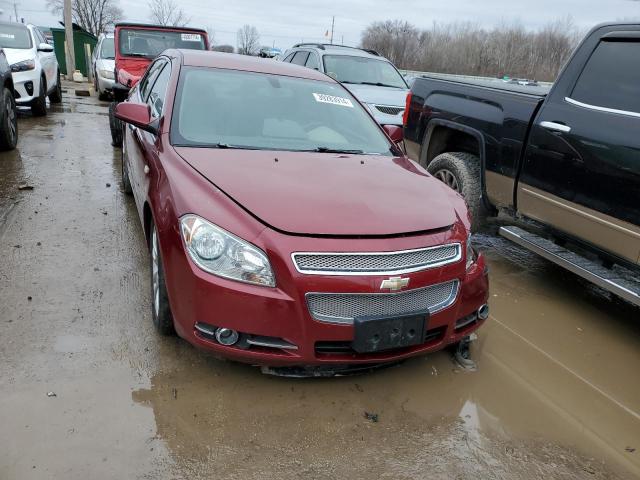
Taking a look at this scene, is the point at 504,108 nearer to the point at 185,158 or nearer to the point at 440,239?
the point at 440,239

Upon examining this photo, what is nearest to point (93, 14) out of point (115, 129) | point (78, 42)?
point (78, 42)

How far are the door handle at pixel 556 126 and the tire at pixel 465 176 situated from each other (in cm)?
88

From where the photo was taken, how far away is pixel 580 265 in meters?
3.48

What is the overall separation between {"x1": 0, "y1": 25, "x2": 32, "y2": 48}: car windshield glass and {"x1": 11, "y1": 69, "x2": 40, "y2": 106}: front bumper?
0.75 metres

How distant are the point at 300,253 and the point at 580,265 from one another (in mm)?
2179

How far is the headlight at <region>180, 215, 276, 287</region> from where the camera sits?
2350 mm

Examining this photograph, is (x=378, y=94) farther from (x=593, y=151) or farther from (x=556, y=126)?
(x=593, y=151)

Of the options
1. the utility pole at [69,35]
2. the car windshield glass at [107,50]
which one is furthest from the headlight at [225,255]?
the utility pole at [69,35]

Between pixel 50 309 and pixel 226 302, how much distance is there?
1563mm

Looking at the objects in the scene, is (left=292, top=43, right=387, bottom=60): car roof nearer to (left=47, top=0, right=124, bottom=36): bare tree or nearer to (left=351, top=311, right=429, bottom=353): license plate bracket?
(left=351, top=311, right=429, bottom=353): license plate bracket

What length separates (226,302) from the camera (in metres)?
2.34

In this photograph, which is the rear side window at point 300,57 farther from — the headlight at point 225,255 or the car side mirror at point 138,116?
the headlight at point 225,255

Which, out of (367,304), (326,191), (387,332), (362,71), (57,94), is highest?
(362,71)

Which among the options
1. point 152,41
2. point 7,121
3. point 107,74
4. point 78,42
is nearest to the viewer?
point 7,121
